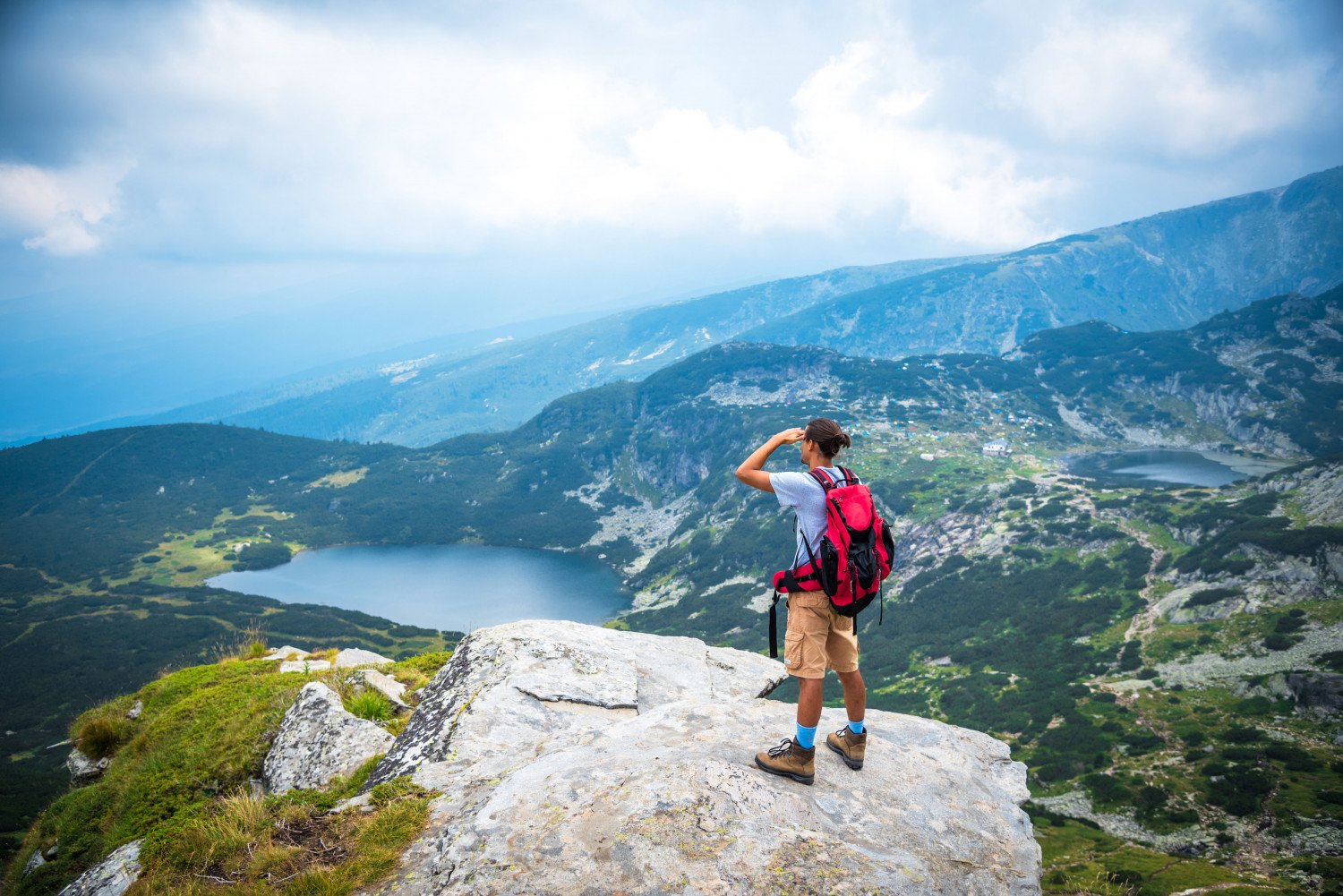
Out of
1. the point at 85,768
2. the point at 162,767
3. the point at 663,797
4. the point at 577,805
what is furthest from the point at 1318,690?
the point at 85,768

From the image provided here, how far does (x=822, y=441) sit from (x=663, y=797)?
14.9 ft

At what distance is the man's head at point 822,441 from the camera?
26.7ft

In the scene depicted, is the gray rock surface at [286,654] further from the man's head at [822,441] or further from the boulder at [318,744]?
the man's head at [822,441]

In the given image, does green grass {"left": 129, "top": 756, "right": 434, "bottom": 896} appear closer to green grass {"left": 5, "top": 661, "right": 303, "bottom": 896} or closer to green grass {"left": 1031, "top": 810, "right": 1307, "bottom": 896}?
green grass {"left": 5, "top": 661, "right": 303, "bottom": 896}

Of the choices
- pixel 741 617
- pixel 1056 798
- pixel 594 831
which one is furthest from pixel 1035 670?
pixel 594 831

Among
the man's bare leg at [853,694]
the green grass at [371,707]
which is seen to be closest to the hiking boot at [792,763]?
the man's bare leg at [853,694]

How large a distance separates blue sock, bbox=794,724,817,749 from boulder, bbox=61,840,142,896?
7.94 metres

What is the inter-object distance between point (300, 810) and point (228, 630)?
222 meters

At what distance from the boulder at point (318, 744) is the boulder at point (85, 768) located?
5.98 metres

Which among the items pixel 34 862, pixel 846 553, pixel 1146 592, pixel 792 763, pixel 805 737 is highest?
pixel 846 553

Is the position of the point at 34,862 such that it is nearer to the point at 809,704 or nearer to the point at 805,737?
the point at 805,737

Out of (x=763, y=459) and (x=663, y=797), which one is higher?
(x=763, y=459)

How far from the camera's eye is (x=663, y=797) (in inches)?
268

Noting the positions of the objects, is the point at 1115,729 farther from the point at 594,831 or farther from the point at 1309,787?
the point at 594,831
